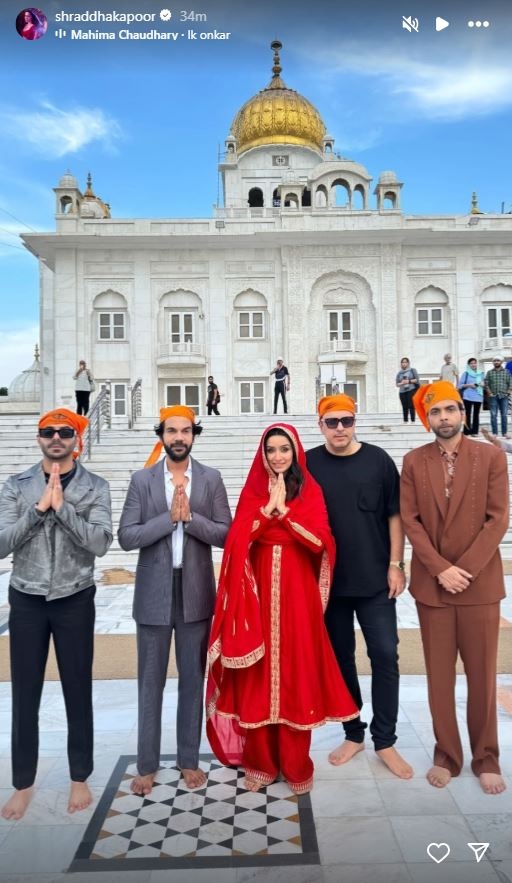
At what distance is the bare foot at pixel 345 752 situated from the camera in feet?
11.3

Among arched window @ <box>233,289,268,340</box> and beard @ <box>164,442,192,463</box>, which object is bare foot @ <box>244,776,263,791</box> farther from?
arched window @ <box>233,289,268,340</box>

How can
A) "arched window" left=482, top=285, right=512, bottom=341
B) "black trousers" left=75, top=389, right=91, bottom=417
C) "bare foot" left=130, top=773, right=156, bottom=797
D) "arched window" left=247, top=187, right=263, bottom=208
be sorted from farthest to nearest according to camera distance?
"arched window" left=247, top=187, right=263, bottom=208 → "arched window" left=482, top=285, right=512, bottom=341 → "black trousers" left=75, top=389, right=91, bottom=417 → "bare foot" left=130, top=773, right=156, bottom=797

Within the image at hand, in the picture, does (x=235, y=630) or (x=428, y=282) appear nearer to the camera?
(x=235, y=630)

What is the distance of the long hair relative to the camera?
10.8ft

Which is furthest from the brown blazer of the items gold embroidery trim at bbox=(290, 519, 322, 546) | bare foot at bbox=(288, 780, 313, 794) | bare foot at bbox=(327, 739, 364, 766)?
bare foot at bbox=(288, 780, 313, 794)

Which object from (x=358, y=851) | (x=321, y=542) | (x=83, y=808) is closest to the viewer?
(x=358, y=851)

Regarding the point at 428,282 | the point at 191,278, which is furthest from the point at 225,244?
the point at 428,282

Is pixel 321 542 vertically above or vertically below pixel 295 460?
below

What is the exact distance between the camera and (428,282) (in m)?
24.2

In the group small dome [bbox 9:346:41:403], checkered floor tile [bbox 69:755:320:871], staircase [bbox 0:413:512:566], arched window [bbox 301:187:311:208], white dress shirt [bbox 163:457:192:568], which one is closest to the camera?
checkered floor tile [bbox 69:755:320:871]

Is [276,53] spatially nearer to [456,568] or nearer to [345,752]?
[456,568]

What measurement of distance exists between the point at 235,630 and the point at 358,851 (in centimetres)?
102

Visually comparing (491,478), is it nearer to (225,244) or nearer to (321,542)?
(321,542)

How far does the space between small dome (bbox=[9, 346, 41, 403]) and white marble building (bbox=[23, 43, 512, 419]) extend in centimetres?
1001
